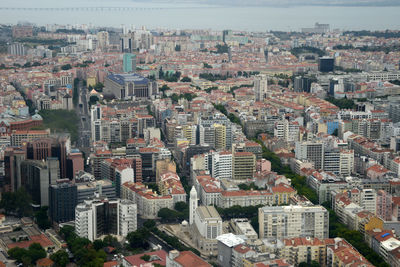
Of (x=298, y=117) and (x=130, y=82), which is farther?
(x=130, y=82)

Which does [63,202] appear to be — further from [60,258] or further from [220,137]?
[220,137]

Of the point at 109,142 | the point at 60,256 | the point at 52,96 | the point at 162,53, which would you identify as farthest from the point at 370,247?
the point at 162,53

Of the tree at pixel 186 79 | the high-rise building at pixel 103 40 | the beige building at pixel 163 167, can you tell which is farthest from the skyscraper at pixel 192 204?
the high-rise building at pixel 103 40

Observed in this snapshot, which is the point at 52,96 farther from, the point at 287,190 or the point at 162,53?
the point at 162,53

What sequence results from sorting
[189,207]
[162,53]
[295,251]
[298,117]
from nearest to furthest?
[295,251] → [189,207] → [298,117] → [162,53]

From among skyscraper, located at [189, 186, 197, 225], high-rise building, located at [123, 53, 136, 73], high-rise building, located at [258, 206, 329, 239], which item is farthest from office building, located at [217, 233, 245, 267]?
high-rise building, located at [123, 53, 136, 73]

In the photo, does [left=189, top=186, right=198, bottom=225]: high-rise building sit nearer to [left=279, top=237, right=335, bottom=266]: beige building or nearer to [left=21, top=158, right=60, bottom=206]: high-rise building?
[left=279, top=237, right=335, bottom=266]: beige building
